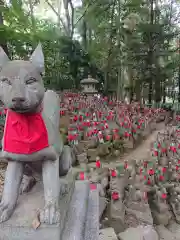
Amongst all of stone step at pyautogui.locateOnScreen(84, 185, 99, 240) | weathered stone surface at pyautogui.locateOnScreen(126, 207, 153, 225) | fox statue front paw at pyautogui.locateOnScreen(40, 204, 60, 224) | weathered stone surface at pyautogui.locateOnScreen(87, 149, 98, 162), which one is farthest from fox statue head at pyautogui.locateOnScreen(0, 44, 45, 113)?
weathered stone surface at pyautogui.locateOnScreen(87, 149, 98, 162)

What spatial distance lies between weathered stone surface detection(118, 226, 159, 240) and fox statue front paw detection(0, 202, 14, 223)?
1562 mm

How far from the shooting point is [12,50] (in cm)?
844

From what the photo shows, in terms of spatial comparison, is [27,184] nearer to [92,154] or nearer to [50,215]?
[50,215]

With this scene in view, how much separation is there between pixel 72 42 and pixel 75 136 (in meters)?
8.14

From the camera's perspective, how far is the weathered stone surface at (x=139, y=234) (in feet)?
7.75

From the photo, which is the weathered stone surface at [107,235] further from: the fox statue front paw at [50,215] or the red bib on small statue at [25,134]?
the red bib on small statue at [25,134]

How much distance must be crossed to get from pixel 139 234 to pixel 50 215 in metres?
1.59

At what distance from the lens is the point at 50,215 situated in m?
1.22

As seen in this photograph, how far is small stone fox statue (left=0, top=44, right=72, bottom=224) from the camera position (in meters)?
1.12

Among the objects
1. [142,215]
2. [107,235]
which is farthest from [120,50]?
[107,235]

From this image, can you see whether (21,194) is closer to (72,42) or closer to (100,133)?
(100,133)

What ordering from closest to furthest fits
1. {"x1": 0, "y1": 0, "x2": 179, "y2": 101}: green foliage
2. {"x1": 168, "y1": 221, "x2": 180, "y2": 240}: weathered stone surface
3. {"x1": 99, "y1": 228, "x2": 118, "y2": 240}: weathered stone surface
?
{"x1": 99, "y1": 228, "x2": 118, "y2": 240}: weathered stone surface → {"x1": 168, "y1": 221, "x2": 180, "y2": 240}: weathered stone surface → {"x1": 0, "y1": 0, "x2": 179, "y2": 101}: green foliage

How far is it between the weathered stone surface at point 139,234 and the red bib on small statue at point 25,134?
1.72m

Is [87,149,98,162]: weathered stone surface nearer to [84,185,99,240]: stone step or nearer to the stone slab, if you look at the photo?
[84,185,99,240]: stone step
